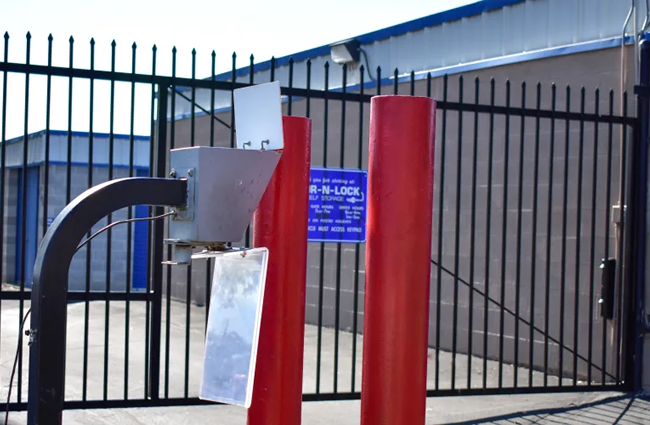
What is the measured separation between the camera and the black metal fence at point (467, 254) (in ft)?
18.0

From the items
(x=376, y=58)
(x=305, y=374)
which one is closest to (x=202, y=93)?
(x=376, y=58)

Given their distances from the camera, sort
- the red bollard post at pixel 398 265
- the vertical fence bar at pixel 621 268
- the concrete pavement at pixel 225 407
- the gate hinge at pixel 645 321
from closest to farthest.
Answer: the red bollard post at pixel 398 265 < the concrete pavement at pixel 225 407 < the gate hinge at pixel 645 321 < the vertical fence bar at pixel 621 268

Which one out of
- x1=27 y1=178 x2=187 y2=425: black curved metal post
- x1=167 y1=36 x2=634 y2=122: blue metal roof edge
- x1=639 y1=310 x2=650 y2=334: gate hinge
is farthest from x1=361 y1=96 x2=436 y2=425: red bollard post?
x1=639 y1=310 x2=650 y2=334: gate hinge

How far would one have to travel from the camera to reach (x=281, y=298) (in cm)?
350

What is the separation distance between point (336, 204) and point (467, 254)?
10.4ft

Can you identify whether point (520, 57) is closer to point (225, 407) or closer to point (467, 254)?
point (467, 254)

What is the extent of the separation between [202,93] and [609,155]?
829cm

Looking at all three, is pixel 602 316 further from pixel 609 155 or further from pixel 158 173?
pixel 158 173

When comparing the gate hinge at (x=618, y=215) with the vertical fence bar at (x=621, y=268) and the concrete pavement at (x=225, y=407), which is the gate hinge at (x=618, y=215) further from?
the concrete pavement at (x=225, y=407)

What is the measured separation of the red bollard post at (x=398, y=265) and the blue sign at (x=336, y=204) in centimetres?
289

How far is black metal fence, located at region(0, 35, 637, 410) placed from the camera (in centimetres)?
548

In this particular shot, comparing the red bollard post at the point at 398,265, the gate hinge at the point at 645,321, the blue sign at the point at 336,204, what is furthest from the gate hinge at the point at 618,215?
the red bollard post at the point at 398,265

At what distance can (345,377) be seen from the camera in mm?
7988

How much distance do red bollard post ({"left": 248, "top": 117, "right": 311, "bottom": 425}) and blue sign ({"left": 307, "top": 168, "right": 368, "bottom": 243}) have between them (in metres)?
2.81
